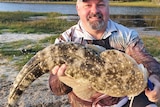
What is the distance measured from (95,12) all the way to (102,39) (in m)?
0.38

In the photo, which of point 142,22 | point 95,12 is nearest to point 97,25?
point 95,12

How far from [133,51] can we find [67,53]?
3.43 ft

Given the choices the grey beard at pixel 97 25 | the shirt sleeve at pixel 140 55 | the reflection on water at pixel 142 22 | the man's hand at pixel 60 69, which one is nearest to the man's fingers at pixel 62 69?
the man's hand at pixel 60 69

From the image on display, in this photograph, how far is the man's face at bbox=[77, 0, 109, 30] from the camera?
3.96 m

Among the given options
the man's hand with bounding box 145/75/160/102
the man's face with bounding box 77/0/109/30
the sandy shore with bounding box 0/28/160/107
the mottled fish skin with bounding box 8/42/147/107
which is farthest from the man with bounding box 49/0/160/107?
the sandy shore with bounding box 0/28/160/107

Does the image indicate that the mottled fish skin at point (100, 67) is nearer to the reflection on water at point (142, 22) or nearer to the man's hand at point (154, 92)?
the man's hand at point (154, 92)

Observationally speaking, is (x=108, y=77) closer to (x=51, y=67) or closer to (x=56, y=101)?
(x=51, y=67)

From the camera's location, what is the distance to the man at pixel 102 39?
3994 millimetres

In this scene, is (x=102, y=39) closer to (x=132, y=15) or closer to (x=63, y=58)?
(x=63, y=58)

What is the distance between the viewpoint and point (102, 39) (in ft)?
13.7

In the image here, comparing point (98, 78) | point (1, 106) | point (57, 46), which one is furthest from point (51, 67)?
point (1, 106)

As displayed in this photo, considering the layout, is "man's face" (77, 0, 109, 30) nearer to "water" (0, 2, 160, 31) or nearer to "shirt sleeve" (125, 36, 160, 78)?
"shirt sleeve" (125, 36, 160, 78)

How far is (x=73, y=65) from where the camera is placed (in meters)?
3.40

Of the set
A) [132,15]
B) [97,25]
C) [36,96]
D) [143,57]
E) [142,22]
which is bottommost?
[132,15]
